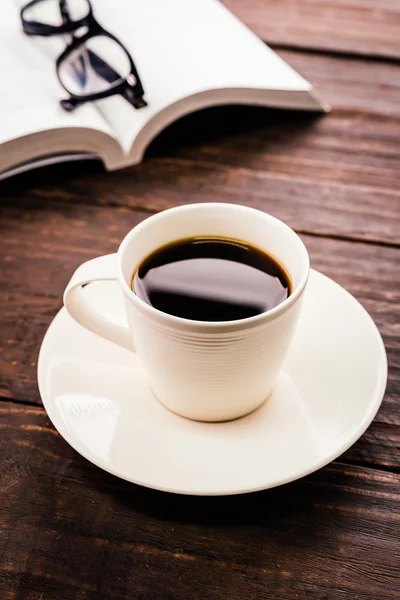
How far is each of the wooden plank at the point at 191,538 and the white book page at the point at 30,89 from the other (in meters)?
0.49

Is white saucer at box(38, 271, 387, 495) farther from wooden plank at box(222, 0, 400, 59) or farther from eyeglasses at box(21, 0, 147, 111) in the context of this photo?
wooden plank at box(222, 0, 400, 59)

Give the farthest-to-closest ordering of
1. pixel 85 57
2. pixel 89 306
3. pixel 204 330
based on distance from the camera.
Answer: pixel 85 57 → pixel 89 306 → pixel 204 330

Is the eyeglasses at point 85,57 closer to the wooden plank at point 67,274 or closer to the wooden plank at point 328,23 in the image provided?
the wooden plank at point 67,274

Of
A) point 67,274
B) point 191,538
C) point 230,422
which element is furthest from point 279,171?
point 191,538

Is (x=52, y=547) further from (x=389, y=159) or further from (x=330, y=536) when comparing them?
(x=389, y=159)

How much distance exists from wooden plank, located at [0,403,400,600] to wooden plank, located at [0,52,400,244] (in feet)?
1.34

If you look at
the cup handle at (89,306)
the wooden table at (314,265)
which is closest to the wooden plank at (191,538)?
the wooden table at (314,265)

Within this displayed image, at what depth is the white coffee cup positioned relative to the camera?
502 millimetres

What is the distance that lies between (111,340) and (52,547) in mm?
193

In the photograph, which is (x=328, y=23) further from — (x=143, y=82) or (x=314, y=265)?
(x=314, y=265)

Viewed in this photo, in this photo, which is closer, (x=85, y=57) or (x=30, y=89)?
(x=30, y=89)

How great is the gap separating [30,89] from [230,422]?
2.08 feet

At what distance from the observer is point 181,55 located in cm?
104

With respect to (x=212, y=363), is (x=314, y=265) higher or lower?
lower
